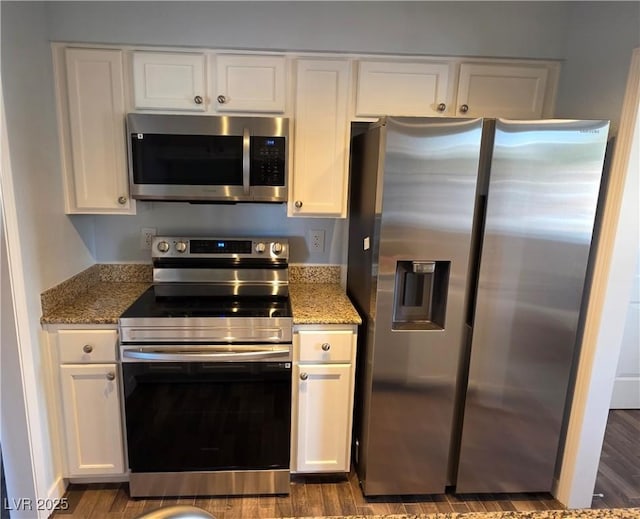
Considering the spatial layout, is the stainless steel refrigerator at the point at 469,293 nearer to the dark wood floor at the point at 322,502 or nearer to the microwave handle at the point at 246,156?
the dark wood floor at the point at 322,502

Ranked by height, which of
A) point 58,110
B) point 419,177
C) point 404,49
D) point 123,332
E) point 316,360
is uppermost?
point 404,49

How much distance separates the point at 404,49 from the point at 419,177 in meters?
0.72

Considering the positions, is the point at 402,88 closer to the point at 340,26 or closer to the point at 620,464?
the point at 340,26

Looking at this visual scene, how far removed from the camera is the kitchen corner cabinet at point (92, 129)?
185 centimetres

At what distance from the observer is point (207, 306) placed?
194 cm

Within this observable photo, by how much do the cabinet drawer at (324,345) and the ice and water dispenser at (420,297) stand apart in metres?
0.25

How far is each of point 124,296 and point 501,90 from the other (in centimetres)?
214

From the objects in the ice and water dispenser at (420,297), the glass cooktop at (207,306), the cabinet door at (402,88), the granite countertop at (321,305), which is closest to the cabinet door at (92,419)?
the glass cooktop at (207,306)

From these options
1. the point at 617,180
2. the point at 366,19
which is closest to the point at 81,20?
the point at 366,19

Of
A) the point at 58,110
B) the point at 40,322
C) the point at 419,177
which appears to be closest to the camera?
the point at 419,177

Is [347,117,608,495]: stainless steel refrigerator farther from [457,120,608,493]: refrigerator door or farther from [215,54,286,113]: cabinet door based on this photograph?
[215,54,286,113]: cabinet door

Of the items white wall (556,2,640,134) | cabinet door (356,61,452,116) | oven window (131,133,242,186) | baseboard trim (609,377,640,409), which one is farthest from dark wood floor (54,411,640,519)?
cabinet door (356,61,452,116)

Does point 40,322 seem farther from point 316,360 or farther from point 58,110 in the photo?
point 316,360

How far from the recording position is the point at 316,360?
1.88m
